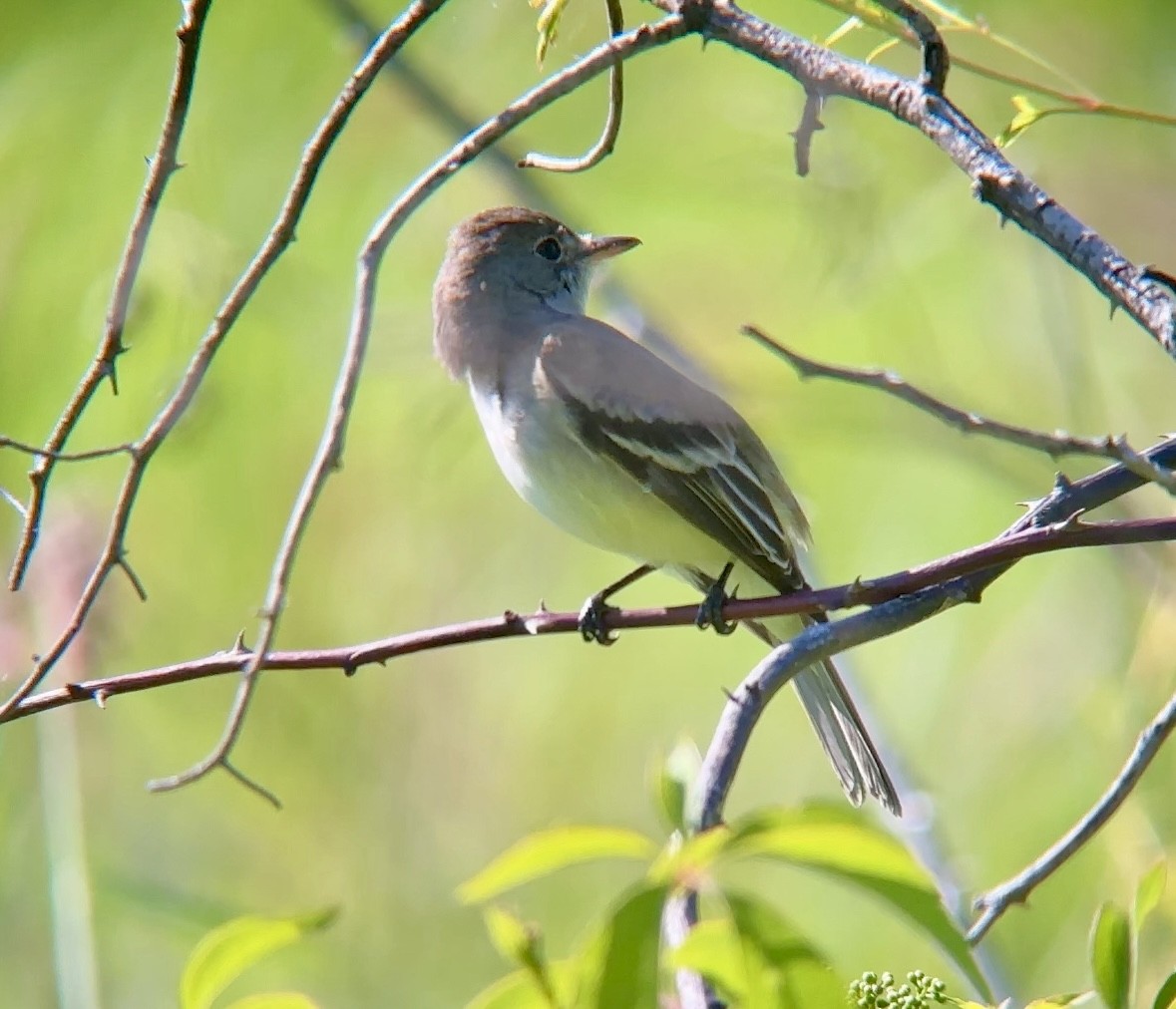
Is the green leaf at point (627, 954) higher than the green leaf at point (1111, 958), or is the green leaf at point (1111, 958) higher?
the green leaf at point (627, 954)

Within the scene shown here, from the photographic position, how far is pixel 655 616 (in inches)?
64.6

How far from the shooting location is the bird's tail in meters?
2.63

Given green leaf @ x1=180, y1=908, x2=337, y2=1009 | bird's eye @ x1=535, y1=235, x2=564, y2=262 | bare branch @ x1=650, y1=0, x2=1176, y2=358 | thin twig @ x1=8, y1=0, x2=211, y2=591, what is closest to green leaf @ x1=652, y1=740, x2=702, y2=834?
green leaf @ x1=180, y1=908, x2=337, y2=1009

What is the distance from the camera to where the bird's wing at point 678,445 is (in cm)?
284

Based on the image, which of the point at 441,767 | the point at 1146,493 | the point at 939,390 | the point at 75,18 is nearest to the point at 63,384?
the point at 75,18

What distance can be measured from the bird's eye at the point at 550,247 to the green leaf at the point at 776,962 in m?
2.84

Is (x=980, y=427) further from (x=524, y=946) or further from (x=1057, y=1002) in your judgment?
(x=524, y=946)

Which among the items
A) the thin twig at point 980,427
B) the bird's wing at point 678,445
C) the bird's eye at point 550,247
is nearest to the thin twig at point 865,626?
the thin twig at point 980,427

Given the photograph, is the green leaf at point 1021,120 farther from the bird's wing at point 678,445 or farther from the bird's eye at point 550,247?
the bird's eye at point 550,247

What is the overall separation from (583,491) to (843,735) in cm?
66

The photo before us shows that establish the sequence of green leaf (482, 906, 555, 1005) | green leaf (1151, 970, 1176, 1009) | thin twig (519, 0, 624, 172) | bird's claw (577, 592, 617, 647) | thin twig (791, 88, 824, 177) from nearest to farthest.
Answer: green leaf (482, 906, 555, 1005) < green leaf (1151, 970, 1176, 1009) < thin twig (791, 88, 824, 177) < thin twig (519, 0, 624, 172) < bird's claw (577, 592, 617, 647)

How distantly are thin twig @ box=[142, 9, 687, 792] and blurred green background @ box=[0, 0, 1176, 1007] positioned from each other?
6.67 ft

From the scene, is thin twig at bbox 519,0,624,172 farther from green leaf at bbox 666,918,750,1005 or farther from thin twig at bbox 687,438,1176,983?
green leaf at bbox 666,918,750,1005

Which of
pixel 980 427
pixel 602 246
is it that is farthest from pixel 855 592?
pixel 602 246
